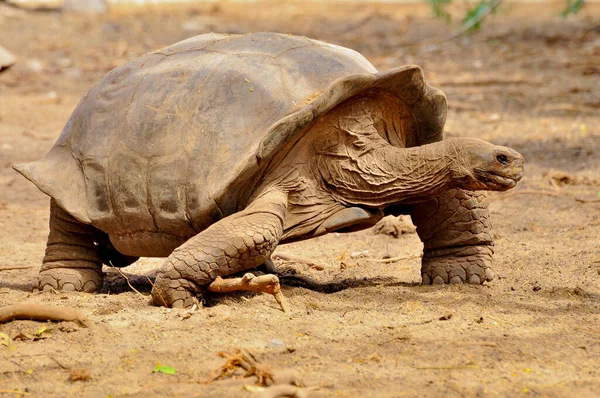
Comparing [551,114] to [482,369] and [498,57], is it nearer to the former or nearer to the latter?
[498,57]

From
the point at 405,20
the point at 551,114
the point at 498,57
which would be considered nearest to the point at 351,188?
the point at 551,114

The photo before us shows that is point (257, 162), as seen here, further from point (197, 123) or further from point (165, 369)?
point (165, 369)

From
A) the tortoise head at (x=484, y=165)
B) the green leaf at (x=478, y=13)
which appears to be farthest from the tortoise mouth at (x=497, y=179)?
the green leaf at (x=478, y=13)

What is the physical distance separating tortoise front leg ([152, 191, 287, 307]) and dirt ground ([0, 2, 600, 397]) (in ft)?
0.41

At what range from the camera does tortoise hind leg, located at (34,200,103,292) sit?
4691 millimetres

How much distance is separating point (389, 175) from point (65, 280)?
1.72 metres

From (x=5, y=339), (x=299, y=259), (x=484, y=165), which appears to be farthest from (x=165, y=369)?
(x=299, y=259)

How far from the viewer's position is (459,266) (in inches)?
178

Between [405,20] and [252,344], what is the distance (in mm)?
14087

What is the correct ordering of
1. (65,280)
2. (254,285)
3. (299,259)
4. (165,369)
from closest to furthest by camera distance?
1. (165,369)
2. (254,285)
3. (65,280)
4. (299,259)

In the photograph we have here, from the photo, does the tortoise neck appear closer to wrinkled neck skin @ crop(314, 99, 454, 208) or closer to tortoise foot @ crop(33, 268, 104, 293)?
wrinkled neck skin @ crop(314, 99, 454, 208)

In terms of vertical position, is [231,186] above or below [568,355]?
above

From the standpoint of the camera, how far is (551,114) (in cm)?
961

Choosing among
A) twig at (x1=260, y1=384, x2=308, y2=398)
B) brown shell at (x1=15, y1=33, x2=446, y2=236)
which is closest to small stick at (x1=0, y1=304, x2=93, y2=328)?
brown shell at (x1=15, y1=33, x2=446, y2=236)
